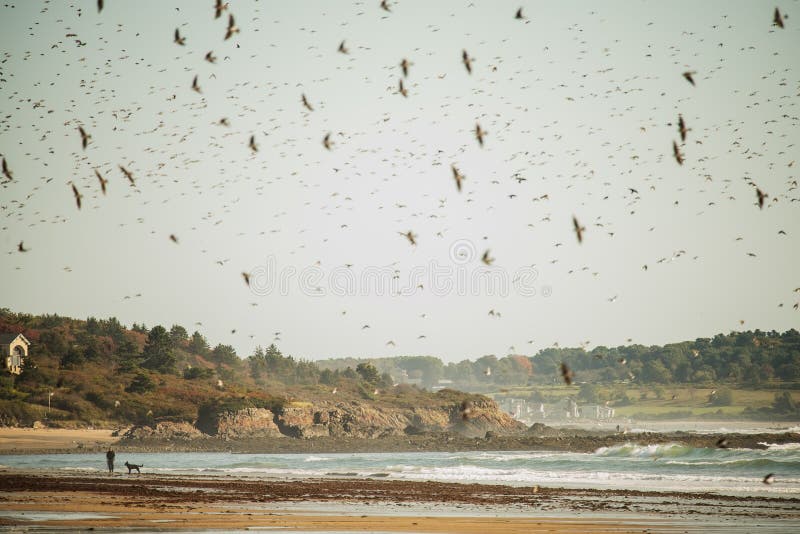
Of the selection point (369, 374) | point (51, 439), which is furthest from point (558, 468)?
point (369, 374)

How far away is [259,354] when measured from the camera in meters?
175

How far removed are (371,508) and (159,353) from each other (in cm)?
9780

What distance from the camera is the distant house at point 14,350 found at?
107125 millimetres

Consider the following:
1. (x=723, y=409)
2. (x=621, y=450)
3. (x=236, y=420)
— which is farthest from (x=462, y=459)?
(x=723, y=409)

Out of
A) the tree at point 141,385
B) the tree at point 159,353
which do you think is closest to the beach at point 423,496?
the tree at point 141,385

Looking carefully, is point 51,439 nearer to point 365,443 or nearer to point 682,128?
point 365,443

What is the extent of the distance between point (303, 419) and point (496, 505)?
7440 cm

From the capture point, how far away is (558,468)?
59812 mm

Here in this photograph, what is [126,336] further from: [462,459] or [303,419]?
[462,459]

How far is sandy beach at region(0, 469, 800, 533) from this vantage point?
25.9 metres

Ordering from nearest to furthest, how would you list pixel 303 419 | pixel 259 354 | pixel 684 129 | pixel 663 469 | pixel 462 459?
pixel 684 129, pixel 663 469, pixel 462 459, pixel 303 419, pixel 259 354

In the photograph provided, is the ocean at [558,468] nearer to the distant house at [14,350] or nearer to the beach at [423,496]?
the beach at [423,496]

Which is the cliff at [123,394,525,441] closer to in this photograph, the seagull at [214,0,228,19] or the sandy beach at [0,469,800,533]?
the sandy beach at [0,469,800,533]

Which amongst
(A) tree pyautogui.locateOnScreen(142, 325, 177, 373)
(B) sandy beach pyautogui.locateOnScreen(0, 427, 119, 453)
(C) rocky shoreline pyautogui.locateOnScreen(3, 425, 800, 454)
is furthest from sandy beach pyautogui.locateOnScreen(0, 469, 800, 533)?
(A) tree pyautogui.locateOnScreen(142, 325, 177, 373)
